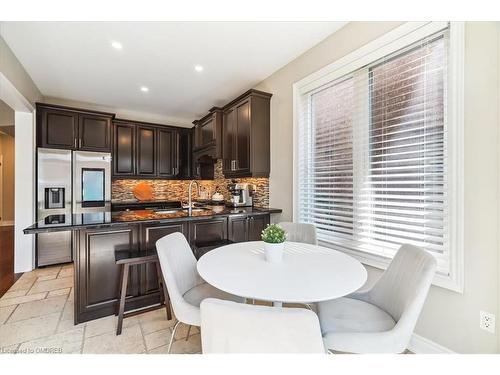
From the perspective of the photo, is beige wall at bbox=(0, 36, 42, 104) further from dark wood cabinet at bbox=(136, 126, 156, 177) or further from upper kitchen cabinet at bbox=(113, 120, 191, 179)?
dark wood cabinet at bbox=(136, 126, 156, 177)

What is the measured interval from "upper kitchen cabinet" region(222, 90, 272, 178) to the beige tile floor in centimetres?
206

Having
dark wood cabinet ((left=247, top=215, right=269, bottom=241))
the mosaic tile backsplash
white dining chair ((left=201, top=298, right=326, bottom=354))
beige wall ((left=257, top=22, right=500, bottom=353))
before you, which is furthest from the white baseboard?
the mosaic tile backsplash

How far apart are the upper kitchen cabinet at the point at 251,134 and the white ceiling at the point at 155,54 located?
370 mm

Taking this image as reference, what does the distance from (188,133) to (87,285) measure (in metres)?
3.71

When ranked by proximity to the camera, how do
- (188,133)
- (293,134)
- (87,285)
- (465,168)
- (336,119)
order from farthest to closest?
(188,133) < (293,134) < (336,119) < (87,285) < (465,168)

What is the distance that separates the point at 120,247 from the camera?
2.34 meters

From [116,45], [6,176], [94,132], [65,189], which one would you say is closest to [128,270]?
[116,45]

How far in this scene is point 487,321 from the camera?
4.91 ft

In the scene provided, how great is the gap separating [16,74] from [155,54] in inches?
66.0

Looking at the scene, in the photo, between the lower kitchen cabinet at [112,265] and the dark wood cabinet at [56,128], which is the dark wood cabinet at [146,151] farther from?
the lower kitchen cabinet at [112,265]

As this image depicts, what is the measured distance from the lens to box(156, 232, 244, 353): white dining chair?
1.47m

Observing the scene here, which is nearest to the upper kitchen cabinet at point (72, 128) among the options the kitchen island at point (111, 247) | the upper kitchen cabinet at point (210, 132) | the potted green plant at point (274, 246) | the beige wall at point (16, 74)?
the beige wall at point (16, 74)
